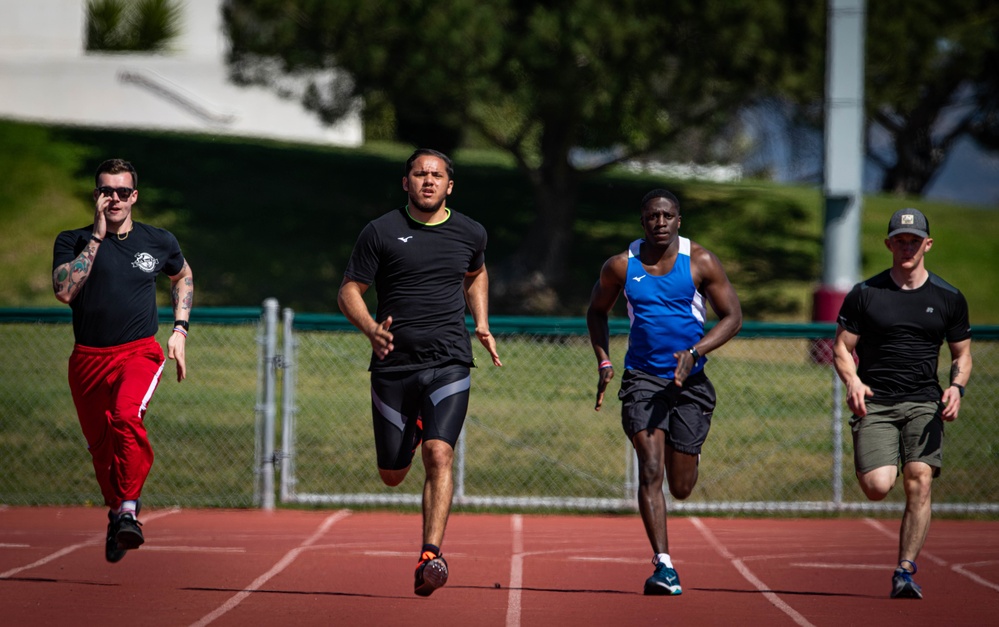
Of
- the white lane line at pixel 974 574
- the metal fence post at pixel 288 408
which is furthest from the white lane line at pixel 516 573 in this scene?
the white lane line at pixel 974 574

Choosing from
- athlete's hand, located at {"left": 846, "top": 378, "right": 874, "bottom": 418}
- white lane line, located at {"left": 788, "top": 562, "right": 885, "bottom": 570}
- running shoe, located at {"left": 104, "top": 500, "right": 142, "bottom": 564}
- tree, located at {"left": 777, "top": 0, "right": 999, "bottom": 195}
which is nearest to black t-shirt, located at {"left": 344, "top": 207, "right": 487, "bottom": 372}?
running shoe, located at {"left": 104, "top": 500, "right": 142, "bottom": 564}

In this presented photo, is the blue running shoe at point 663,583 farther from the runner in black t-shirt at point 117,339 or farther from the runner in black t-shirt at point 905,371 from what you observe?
the runner in black t-shirt at point 117,339

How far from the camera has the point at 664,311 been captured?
7480mm

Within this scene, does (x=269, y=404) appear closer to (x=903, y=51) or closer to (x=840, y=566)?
(x=840, y=566)

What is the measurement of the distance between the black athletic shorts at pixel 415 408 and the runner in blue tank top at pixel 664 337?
35.9 inches

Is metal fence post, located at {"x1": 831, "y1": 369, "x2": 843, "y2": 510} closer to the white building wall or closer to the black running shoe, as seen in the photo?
the black running shoe

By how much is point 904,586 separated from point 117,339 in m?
4.67

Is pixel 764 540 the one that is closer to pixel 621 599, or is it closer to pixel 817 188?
pixel 621 599

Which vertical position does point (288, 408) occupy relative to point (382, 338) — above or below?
below

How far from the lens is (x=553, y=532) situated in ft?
35.0

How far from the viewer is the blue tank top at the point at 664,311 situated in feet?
Result: 24.5

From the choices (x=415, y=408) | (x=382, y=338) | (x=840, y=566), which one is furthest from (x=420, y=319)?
(x=840, y=566)

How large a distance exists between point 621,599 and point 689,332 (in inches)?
62.3

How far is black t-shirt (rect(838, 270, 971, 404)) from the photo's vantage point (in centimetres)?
723
